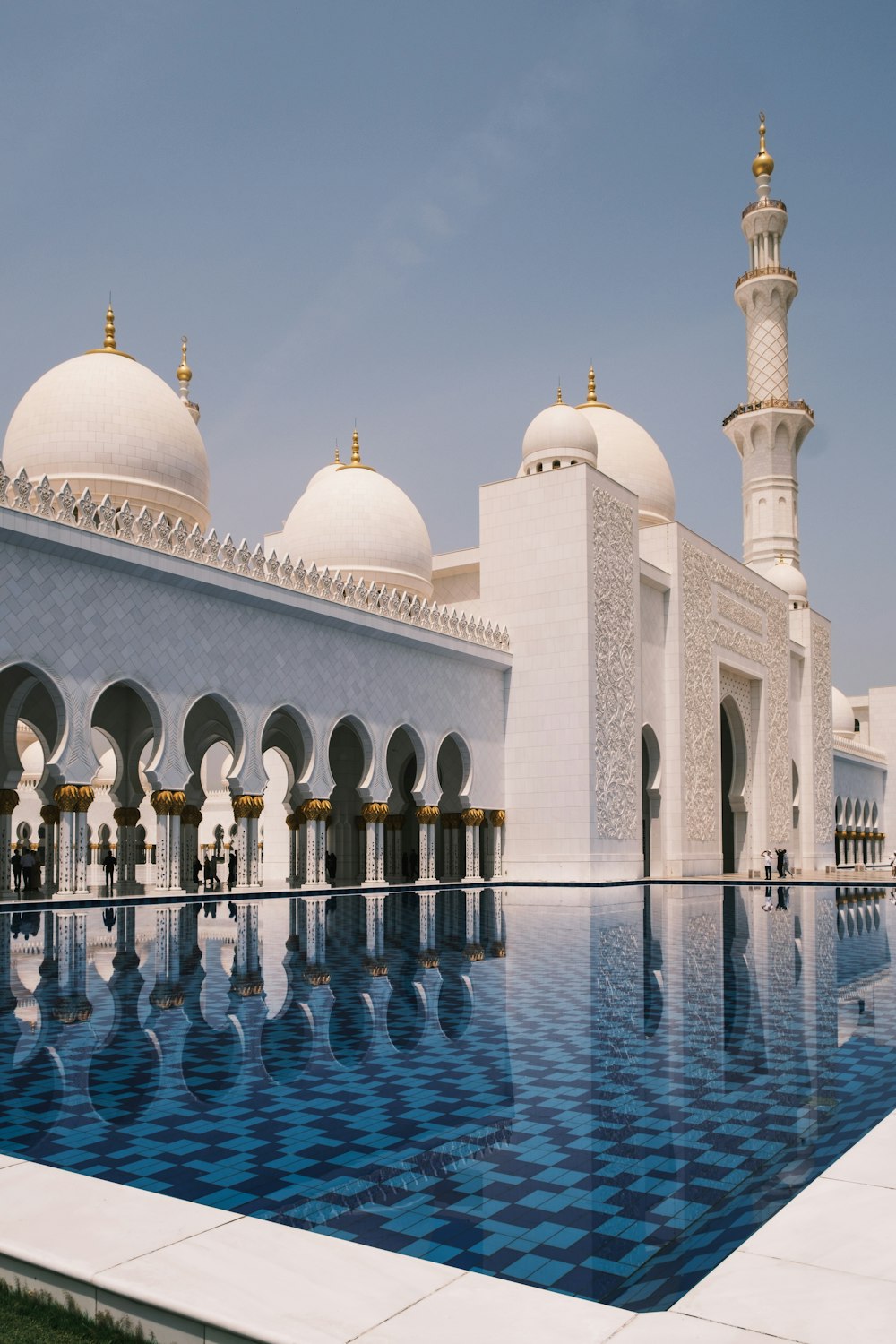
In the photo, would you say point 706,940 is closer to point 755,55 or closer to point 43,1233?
point 43,1233

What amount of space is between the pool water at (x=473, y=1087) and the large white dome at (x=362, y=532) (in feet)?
32.6

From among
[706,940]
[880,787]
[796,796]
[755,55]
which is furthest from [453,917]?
[880,787]

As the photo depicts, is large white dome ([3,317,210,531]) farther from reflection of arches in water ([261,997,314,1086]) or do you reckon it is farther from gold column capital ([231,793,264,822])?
reflection of arches in water ([261,997,314,1086])

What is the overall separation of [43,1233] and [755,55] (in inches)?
601

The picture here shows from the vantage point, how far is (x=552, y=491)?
1538cm

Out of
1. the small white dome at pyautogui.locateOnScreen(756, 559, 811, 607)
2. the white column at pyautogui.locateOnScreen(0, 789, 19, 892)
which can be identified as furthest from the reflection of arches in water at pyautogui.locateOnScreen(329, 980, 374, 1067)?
the small white dome at pyautogui.locateOnScreen(756, 559, 811, 607)

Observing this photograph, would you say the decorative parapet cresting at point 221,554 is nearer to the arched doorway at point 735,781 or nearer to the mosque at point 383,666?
the mosque at point 383,666

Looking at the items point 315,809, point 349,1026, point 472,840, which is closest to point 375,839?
point 315,809

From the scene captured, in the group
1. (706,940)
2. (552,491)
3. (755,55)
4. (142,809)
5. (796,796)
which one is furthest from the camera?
(796,796)

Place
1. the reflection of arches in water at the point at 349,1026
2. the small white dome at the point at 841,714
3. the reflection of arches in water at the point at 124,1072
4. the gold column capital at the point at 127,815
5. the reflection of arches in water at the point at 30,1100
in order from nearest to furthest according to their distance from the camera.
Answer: the reflection of arches in water at the point at 30,1100, the reflection of arches in water at the point at 124,1072, the reflection of arches in water at the point at 349,1026, the gold column capital at the point at 127,815, the small white dome at the point at 841,714

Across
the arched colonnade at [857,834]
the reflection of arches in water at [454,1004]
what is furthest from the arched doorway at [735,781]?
the reflection of arches in water at [454,1004]

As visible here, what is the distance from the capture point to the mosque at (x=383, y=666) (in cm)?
1056

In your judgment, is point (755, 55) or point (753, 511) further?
point (753, 511)

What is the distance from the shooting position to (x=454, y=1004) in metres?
4.73
